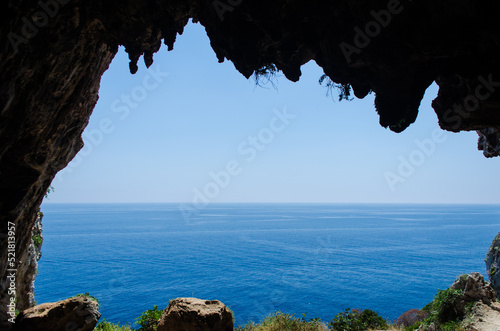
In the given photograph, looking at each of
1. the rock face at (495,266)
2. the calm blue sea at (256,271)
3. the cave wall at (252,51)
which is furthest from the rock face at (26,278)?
the calm blue sea at (256,271)

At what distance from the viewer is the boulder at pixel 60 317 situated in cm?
806

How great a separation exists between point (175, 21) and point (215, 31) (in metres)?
1.32

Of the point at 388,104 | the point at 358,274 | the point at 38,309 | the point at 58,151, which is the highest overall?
the point at 388,104

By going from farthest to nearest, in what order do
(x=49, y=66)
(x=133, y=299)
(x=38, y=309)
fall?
(x=133, y=299) < (x=38, y=309) < (x=49, y=66)

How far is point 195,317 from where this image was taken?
27.4 ft

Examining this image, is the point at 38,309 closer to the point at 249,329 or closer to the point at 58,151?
the point at 58,151

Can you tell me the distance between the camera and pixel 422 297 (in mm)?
44000

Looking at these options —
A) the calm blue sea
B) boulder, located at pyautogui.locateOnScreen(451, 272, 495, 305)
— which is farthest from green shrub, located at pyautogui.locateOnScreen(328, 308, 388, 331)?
the calm blue sea

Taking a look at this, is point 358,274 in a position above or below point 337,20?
below

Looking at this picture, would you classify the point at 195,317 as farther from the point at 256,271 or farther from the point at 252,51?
the point at 256,271

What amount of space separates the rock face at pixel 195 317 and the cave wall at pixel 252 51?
15.2 feet

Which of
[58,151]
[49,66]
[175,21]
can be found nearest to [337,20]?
[175,21]

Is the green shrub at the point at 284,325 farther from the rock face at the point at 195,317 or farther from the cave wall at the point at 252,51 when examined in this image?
the cave wall at the point at 252,51

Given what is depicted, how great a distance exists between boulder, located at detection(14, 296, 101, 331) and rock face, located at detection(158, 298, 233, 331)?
2.24 m
